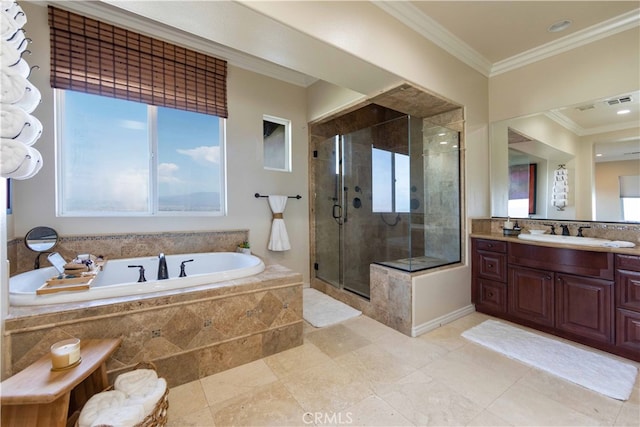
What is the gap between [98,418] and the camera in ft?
3.76

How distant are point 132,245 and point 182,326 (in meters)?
1.39

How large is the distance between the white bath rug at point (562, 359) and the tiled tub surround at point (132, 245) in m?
2.70

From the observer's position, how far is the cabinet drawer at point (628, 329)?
6.34 feet

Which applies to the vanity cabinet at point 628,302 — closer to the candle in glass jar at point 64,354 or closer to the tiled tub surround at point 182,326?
the tiled tub surround at point 182,326

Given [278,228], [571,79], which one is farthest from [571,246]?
[278,228]

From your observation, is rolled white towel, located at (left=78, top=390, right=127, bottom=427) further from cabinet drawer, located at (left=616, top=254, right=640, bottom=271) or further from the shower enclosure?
cabinet drawer, located at (left=616, top=254, right=640, bottom=271)

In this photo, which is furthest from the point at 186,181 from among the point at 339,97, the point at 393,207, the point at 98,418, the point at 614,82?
the point at 614,82

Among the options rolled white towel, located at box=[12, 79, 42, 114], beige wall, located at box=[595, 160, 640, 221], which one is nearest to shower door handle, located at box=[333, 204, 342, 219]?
beige wall, located at box=[595, 160, 640, 221]

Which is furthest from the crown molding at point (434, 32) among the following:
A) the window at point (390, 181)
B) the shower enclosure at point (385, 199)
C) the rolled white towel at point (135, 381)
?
the rolled white towel at point (135, 381)

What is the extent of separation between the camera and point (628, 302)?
1.96m

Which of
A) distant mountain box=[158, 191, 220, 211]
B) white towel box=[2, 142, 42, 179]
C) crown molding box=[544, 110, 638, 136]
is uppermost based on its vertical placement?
crown molding box=[544, 110, 638, 136]

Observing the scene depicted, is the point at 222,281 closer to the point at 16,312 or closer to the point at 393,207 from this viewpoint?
the point at 16,312

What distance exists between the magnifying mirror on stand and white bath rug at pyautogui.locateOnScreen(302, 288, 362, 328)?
2.33 metres

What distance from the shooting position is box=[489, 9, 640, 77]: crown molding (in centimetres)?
219
